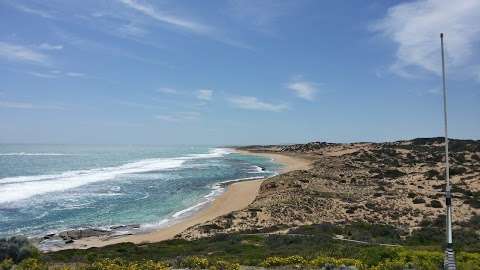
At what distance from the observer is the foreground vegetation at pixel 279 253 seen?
39.9 feet

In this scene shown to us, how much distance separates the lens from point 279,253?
16.9 m

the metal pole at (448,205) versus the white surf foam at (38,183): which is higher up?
the metal pole at (448,205)

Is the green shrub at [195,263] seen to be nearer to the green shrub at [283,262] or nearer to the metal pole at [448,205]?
the green shrub at [283,262]

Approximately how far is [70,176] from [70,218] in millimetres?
35942

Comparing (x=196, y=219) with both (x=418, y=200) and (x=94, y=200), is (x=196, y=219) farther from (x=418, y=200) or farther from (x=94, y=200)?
(x=418, y=200)

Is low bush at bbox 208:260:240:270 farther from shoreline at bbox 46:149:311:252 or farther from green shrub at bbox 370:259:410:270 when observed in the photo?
shoreline at bbox 46:149:311:252

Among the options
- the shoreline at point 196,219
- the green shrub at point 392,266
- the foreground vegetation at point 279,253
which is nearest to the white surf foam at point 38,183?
the shoreline at point 196,219

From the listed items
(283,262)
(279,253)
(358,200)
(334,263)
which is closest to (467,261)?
(334,263)

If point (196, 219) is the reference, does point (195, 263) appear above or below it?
above

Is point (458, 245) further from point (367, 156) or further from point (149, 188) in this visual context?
point (367, 156)

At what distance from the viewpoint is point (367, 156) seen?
7556 cm

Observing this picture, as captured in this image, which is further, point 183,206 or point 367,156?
point 367,156

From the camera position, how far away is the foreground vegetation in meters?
12.1

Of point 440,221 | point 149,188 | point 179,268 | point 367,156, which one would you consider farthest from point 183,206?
point 367,156
